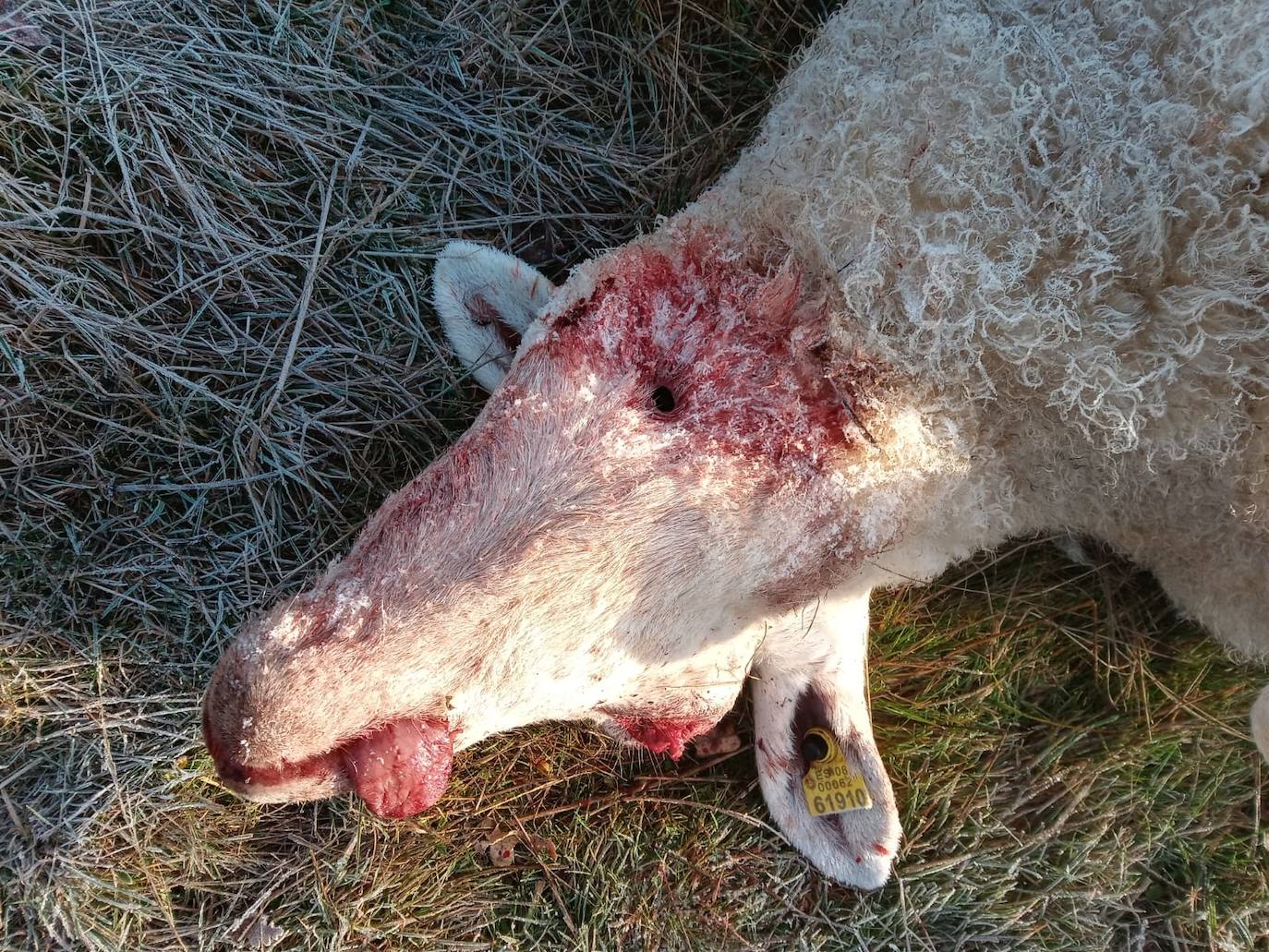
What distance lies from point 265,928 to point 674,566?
196 centimetres

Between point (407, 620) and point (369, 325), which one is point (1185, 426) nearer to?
point (407, 620)

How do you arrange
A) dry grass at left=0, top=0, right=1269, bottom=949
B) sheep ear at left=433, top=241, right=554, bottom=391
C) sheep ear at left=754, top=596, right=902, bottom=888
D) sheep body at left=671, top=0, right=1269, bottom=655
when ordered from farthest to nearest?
dry grass at left=0, top=0, right=1269, bottom=949 → sheep ear at left=754, top=596, right=902, bottom=888 → sheep ear at left=433, top=241, right=554, bottom=391 → sheep body at left=671, top=0, right=1269, bottom=655

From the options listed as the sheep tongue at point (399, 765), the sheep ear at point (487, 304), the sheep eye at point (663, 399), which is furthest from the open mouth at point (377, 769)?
the sheep ear at point (487, 304)

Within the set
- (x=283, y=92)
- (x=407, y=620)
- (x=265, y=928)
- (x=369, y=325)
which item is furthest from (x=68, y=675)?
(x=283, y=92)

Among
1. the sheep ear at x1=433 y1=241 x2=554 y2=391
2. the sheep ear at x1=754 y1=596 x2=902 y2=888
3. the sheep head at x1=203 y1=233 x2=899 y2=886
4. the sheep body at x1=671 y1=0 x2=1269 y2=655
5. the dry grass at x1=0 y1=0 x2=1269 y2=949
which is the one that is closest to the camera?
the sheep head at x1=203 y1=233 x2=899 y2=886

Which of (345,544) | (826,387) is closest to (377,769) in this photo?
(826,387)

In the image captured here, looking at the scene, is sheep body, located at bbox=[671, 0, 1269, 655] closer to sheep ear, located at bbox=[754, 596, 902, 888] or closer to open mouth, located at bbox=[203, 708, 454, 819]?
sheep ear, located at bbox=[754, 596, 902, 888]

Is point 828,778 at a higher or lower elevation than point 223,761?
lower

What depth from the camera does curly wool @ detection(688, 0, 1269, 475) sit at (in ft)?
5.09

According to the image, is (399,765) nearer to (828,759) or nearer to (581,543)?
(581,543)

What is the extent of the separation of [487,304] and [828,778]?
167cm

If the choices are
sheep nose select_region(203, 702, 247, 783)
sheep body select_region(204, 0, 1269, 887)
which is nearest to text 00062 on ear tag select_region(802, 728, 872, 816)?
sheep body select_region(204, 0, 1269, 887)

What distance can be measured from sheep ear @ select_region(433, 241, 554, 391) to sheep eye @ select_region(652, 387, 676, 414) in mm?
636

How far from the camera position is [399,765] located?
1.46 meters
